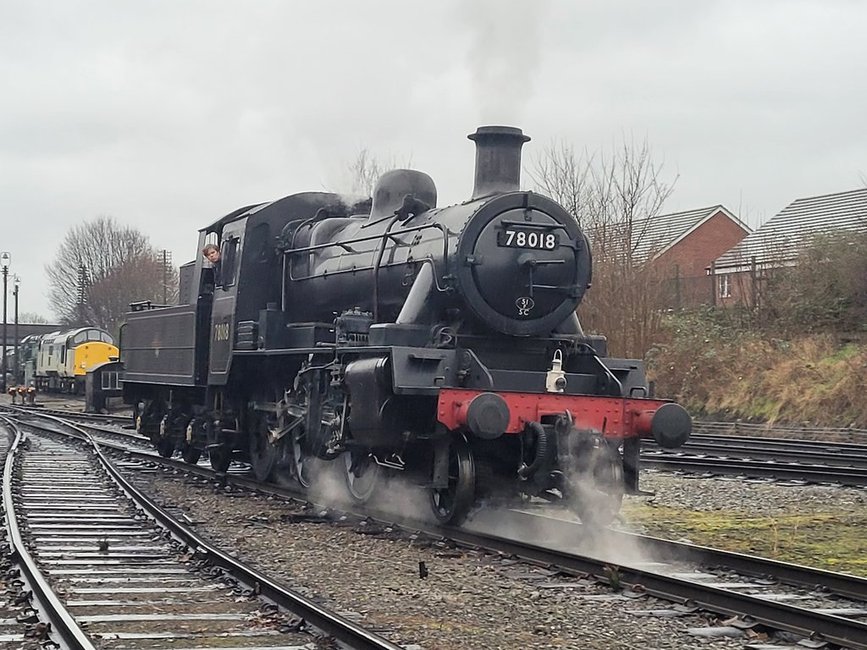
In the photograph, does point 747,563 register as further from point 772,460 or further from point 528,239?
point 772,460

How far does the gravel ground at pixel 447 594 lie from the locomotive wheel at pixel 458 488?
47 centimetres

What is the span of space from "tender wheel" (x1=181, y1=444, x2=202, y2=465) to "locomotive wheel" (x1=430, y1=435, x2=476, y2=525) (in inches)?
273

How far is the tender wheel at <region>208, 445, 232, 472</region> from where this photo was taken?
1432cm

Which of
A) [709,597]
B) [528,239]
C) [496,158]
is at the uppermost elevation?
[496,158]

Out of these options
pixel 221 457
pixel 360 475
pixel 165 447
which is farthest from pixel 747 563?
pixel 165 447

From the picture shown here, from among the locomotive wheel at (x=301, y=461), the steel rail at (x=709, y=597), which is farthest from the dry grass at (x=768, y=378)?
the steel rail at (x=709, y=597)

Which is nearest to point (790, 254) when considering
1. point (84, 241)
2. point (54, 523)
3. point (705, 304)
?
point (705, 304)

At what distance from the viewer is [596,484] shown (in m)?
9.32

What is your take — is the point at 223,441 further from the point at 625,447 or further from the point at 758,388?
the point at 758,388

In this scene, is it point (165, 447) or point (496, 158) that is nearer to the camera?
point (496, 158)

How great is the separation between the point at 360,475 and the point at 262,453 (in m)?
2.96

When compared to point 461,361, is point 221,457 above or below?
below

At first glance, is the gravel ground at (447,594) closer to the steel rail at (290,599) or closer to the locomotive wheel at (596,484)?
the steel rail at (290,599)

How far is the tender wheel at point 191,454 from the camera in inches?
628
